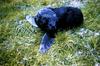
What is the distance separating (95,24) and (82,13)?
0.45 meters

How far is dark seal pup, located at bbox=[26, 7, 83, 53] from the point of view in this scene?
15.0 feet

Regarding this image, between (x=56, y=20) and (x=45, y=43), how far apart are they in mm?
513

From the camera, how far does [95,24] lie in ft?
15.5

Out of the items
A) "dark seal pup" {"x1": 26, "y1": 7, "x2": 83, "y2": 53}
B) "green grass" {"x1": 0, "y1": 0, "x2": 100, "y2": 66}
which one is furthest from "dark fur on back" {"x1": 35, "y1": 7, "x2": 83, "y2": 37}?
"green grass" {"x1": 0, "y1": 0, "x2": 100, "y2": 66}

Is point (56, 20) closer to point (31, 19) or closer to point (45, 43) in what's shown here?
point (45, 43)

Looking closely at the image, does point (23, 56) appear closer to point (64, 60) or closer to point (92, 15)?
point (64, 60)

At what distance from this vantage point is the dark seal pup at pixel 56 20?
4586 millimetres

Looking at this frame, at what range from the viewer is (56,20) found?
15.2 feet

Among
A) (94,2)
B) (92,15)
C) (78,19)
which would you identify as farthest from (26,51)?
(94,2)

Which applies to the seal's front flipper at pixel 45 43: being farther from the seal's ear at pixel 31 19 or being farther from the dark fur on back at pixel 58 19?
the seal's ear at pixel 31 19

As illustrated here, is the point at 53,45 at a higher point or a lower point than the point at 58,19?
lower

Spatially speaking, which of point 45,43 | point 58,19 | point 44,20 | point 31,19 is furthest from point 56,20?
point 31,19

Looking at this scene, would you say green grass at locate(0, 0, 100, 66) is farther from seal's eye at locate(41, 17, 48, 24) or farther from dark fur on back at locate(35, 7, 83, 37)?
seal's eye at locate(41, 17, 48, 24)

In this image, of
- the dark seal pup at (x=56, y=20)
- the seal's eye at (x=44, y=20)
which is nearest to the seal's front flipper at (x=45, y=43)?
the dark seal pup at (x=56, y=20)
